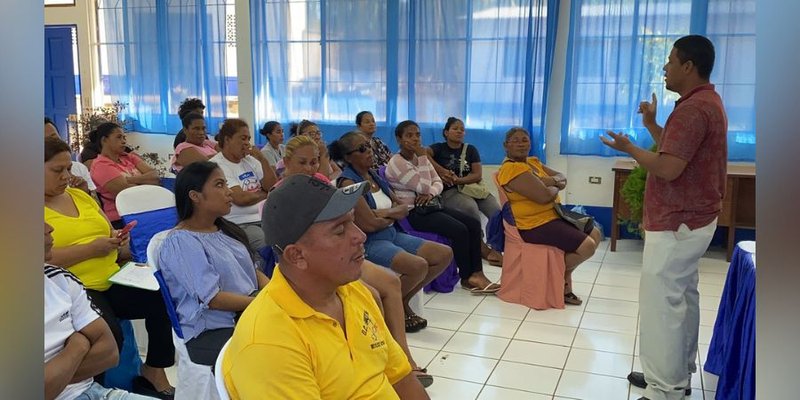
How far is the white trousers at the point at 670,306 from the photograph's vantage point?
2.39 metres

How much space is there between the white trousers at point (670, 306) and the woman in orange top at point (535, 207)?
1379 millimetres

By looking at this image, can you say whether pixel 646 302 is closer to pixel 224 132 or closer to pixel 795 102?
pixel 795 102

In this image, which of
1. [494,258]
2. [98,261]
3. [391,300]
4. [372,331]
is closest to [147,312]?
[98,261]

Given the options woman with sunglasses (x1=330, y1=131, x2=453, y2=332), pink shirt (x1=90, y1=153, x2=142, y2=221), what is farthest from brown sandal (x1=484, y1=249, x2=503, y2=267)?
pink shirt (x1=90, y1=153, x2=142, y2=221)

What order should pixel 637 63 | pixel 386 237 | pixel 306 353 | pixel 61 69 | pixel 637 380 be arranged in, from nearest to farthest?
pixel 306 353, pixel 637 380, pixel 386 237, pixel 637 63, pixel 61 69

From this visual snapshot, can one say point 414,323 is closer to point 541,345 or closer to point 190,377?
point 541,345

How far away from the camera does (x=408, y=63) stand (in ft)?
20.5

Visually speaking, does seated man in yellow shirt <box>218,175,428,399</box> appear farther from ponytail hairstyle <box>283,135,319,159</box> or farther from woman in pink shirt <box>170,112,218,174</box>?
woman in pink shirt <box>170,112,218,174</box>

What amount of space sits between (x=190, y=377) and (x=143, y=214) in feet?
3.43

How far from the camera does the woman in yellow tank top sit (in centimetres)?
238

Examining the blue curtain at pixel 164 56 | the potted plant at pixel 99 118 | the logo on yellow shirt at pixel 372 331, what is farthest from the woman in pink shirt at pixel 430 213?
the potted plant at pixel 99 118

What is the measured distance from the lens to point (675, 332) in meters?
2.46

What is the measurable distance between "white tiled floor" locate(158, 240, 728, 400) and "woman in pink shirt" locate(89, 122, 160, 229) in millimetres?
1288

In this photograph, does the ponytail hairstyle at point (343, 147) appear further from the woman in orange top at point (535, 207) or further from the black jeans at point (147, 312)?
the black jeans at point (147, 312)
